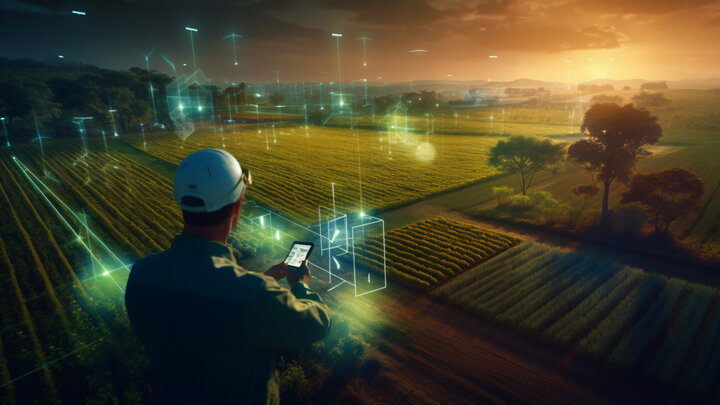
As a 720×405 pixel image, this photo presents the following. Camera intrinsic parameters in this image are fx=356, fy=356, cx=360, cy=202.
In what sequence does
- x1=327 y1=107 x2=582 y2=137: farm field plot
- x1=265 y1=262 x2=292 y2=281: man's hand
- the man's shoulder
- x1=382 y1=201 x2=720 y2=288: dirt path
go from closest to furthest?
the man's shoulder < x1=265 y1=262 x2=292 y2=281: man's hand < x1=382 y1=201 x2=720 y2=288: dirt path < x1=327 y1=107 x2=582 y2=137: farm field plot

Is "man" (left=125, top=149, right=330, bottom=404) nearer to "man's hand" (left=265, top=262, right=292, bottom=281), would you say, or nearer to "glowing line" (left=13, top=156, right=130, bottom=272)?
"man's hand" (left=265, top=262, right=292, bottom=281)

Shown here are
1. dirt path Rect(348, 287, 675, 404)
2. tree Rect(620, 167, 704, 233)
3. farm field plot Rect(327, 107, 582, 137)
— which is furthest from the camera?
farm field plot Rect(327, 107, 582, 137)

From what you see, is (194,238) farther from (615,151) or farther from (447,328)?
(615,151)

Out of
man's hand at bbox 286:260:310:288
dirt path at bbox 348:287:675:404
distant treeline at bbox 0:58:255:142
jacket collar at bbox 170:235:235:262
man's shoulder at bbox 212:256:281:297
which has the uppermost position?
distant treeline at bbox 0:58:255:142

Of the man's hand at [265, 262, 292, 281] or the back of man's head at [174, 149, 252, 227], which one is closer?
the back of man's head at [174, 149, 252, 227]

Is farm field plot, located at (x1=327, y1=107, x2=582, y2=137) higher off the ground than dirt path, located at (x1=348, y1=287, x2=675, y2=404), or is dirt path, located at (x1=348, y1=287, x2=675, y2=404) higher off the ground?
farm field plot, located at (x1=327, y1=107, x2=582, y2=137)

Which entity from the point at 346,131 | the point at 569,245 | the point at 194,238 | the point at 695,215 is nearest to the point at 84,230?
the point at 194,238

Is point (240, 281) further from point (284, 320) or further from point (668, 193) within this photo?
point (668, 193)

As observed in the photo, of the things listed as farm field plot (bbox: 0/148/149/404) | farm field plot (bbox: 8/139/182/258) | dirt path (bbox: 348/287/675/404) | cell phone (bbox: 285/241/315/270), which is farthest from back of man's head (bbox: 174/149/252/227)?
farm field plot (bbox: 8/139/182/258)
